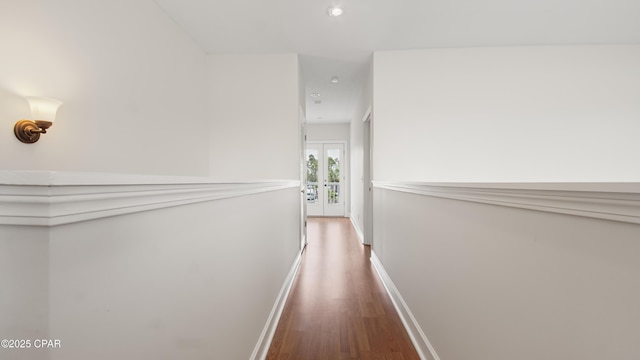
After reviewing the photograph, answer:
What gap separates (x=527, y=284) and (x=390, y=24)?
2697mm

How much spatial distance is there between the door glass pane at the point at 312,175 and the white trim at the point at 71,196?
6.43 m

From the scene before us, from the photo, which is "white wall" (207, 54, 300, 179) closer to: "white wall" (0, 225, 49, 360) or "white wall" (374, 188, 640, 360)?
"white wall" (374, 188, 640, 360)

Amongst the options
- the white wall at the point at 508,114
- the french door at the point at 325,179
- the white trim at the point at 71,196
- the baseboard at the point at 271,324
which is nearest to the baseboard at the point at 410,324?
the baseboard at the point at 271,324

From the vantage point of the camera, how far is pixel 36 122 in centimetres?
145

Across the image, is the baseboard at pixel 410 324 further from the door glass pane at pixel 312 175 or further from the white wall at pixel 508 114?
the door glass pane at pixel 312 175

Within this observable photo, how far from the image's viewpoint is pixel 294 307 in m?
2.17

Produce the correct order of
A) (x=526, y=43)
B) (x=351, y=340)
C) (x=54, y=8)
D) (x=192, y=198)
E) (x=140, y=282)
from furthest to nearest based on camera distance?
1. (x=526, y=43)
2. (x=351, y=340)
3. (x=54, y=8)
4. (x=192, y=198)
5. (x=140, y=282)

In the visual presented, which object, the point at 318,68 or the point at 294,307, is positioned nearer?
the point at 294,307

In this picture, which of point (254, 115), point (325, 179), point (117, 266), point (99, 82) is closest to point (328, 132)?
point (325, 179)

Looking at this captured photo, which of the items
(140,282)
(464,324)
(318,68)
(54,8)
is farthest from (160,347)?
(318,68)

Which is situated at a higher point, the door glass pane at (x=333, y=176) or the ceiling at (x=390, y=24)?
the ceiling at (x=390, y=24)

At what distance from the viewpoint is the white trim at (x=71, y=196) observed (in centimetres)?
36

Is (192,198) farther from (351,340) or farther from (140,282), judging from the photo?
(351,340)

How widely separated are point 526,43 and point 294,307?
377 cm
